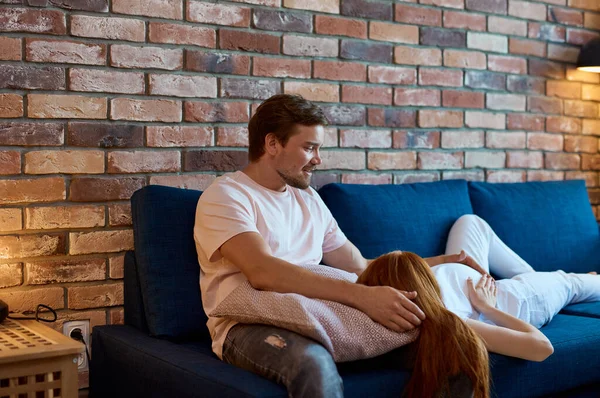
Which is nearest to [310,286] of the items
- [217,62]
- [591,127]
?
[217,62]

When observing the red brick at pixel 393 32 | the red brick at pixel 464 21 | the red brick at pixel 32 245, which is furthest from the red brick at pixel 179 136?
the red brick at pixel 464 21

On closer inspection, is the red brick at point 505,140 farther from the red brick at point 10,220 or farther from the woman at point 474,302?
the red brick at point 10,220

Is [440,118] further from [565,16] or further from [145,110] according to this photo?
[145,110]

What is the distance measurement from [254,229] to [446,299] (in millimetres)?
577

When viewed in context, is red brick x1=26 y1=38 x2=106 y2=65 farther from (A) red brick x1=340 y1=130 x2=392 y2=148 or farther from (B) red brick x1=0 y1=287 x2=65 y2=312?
(A) red brick x1=340 y1=130 x2=392 y2=148

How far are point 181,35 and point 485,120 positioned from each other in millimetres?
1445

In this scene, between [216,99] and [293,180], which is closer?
[293,180]

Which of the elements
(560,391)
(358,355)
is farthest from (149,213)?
(560,391)

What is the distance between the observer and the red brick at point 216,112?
2.59 metres

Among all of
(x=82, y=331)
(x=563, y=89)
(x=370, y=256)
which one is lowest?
(x=82, y=331)

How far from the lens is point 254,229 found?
2.14 meters

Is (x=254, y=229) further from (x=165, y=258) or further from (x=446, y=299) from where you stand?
(x=446, y=299)

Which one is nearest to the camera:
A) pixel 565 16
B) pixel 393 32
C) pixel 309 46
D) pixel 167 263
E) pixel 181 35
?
pixel 167 263

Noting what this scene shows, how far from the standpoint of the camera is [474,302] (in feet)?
7.43
